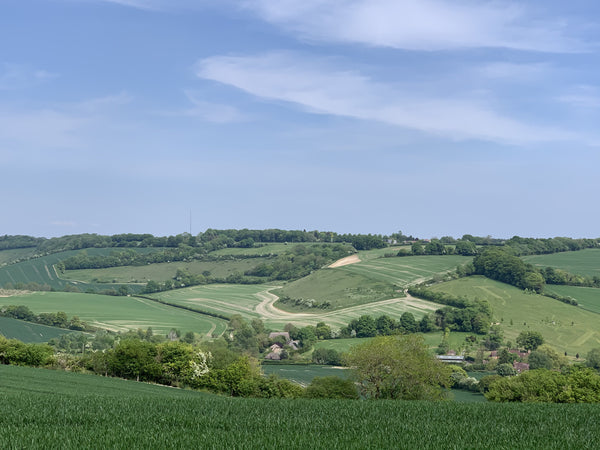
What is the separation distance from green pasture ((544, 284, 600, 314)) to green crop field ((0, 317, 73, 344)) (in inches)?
5598

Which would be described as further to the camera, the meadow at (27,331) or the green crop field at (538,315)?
the meadow at (27,331)

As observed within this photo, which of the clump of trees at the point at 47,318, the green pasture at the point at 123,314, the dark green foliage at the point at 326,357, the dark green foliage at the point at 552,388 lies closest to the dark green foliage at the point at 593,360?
the dark green foliage at the point at 326,357

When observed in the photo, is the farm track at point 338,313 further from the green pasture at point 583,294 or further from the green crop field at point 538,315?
the green pasture at point 583,294

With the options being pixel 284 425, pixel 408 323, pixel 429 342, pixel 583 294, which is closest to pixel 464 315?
pixel 408 323

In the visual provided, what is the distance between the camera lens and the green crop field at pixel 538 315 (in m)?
143

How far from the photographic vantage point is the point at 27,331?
150 m

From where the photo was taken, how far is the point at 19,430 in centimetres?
1862

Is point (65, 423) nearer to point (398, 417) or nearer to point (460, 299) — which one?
point (398, 417)

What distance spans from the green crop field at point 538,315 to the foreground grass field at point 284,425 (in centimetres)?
12493

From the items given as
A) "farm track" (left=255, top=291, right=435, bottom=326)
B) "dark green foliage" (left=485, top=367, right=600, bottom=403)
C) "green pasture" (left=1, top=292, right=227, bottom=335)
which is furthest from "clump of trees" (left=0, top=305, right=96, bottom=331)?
"dark green foliage" (left=485, top=367, right=600, bottom=403)

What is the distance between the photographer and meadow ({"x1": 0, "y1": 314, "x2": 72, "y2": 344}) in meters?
143

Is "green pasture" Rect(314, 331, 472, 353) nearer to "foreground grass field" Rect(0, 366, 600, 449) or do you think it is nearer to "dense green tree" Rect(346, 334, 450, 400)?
"dense green tree" Rect(346, 334, 450, 400)

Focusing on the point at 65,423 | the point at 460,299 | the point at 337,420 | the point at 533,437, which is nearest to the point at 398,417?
the point at 337,420

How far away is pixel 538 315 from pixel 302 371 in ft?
248
